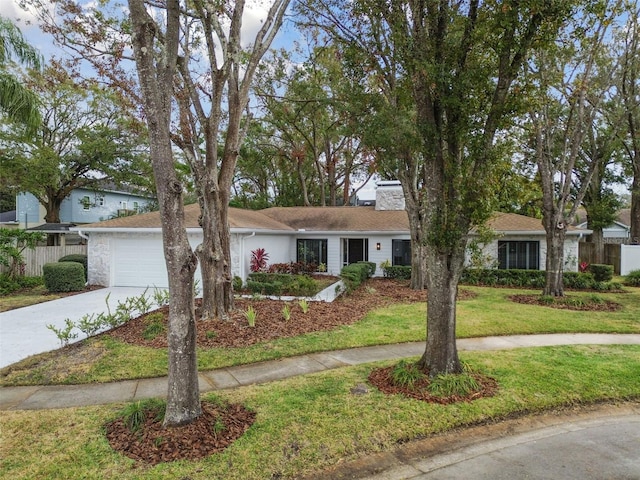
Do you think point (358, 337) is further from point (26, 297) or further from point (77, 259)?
point (77, 259)

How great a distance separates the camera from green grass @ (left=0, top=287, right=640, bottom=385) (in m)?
6.17

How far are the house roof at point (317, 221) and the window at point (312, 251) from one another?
0.73 meters

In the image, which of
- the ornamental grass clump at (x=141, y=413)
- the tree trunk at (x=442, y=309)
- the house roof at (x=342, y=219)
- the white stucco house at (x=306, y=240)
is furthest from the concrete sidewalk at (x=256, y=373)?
the house roof at (x=342, y=219)

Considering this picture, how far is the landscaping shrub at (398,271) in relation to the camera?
17.2 m

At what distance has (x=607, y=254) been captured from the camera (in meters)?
21.7

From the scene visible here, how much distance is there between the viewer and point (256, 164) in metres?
29.5

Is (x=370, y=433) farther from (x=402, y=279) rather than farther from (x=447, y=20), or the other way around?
(x=402, y=279)

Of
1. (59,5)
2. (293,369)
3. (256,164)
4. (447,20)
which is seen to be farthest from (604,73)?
(256,164)

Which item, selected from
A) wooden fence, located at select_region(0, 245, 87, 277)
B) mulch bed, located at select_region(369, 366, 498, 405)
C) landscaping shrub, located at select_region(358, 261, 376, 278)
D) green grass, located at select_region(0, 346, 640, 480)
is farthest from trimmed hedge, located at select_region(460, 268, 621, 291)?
wooden fence, located at select_region(0, 245, 87, 277)

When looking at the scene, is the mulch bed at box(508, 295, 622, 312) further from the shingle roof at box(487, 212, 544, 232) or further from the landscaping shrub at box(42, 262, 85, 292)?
the landscaping shrub at box(42, 262, 85, 292)

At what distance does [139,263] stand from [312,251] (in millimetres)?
8011

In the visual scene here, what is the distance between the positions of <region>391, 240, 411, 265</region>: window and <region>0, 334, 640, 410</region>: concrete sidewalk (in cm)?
984

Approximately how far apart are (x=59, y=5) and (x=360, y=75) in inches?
289

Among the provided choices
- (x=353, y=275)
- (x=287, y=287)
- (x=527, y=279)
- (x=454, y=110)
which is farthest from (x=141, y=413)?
(x=527, y=279)
